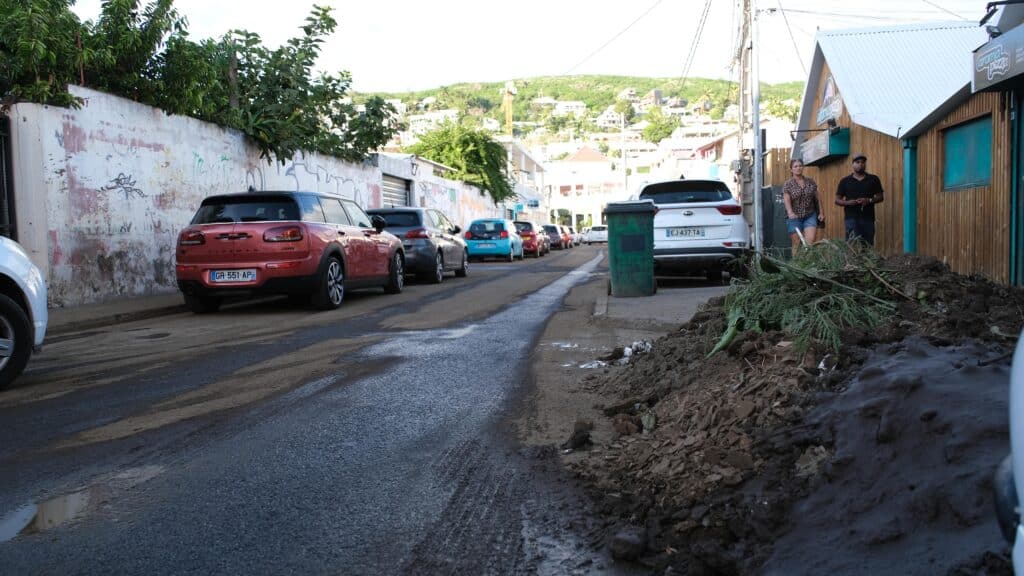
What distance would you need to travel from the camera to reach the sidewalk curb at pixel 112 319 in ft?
32.2

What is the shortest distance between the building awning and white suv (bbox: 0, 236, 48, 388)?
8.65 meters

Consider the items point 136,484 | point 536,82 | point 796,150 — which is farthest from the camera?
point 536,82

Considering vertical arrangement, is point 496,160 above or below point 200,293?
above

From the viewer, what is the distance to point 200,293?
11.1 metres

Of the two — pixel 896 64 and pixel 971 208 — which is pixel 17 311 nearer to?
pixel 971 208

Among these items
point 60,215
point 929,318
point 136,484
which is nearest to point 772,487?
point 929,318

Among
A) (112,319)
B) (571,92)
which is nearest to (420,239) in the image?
(112,319)

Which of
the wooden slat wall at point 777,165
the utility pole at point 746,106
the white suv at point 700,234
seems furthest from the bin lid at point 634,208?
the wooden slat wall at point 777,165

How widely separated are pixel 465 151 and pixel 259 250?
34997 millimetres

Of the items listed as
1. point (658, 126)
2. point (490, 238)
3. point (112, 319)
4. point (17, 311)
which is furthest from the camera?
point (658, 126)

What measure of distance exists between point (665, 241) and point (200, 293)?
6.74m

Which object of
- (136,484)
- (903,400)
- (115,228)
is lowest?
(136,484)

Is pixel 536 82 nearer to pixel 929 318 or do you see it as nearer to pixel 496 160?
pixel 496 160

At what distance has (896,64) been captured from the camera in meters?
18.5
